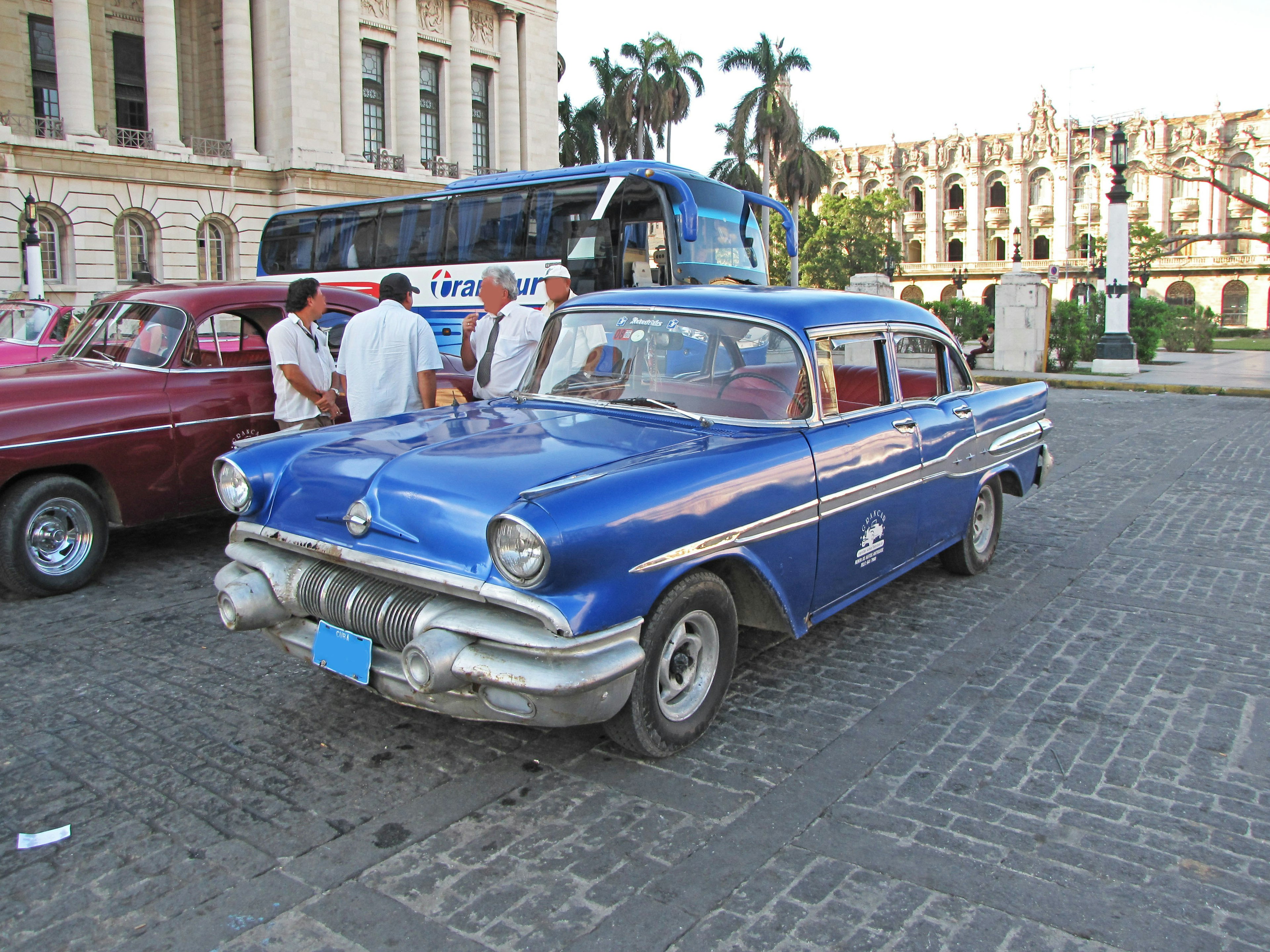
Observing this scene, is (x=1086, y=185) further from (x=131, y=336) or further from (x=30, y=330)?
(x=131, y=336)

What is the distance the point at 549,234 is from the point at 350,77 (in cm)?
2873

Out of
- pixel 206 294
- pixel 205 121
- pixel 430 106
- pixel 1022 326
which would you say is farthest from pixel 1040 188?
pixel 206 294

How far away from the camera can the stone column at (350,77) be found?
127 ft

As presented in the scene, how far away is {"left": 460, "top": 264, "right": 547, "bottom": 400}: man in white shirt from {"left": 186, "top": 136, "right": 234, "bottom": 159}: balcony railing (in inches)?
1340

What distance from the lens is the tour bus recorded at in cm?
1365

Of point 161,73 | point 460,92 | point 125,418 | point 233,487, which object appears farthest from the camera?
point 460,92

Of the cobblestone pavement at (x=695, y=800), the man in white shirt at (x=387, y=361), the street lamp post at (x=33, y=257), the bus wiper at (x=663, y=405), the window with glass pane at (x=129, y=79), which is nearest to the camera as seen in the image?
the cobblestone pavement at (x=695, y=800)

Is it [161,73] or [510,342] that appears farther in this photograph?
[161,73]

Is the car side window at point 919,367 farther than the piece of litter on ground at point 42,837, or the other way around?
the car side window at point 919,367

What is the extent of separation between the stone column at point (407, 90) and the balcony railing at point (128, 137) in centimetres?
978

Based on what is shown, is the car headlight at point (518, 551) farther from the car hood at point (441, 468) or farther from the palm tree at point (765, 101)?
the palm tree at point (765, 101)

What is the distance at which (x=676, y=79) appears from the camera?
49.8 m

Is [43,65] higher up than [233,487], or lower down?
higher up

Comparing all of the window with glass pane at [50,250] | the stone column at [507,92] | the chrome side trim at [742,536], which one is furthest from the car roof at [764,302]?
the stone column at [507,92]
